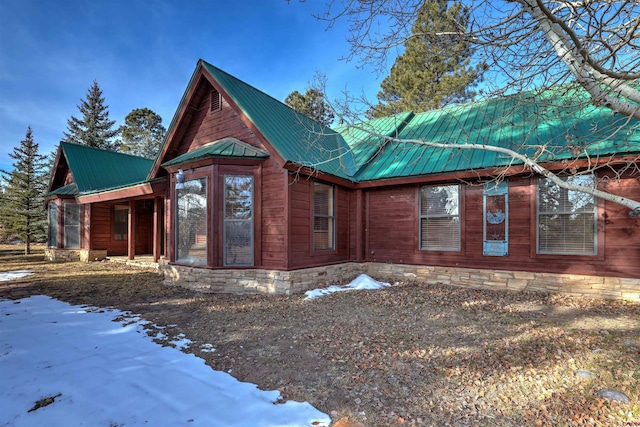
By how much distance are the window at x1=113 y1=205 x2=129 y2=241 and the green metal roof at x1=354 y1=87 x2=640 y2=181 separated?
12913 mm

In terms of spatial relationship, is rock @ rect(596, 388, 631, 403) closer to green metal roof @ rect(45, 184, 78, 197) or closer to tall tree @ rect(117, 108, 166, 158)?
green metal roof @ rect(45, 184, 78, 197)

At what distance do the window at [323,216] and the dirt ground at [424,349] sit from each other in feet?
5.80

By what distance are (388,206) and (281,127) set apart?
392 centimetres

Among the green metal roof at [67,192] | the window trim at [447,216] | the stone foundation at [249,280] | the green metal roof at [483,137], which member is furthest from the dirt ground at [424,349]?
the green metal roof at [67,192]

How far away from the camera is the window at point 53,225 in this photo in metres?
15.0

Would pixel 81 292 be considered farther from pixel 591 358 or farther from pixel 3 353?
pixel 591 358

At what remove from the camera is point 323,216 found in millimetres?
8500

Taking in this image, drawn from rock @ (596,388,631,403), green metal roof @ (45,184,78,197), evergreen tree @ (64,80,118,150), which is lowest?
rock @ (596,388,631,403)

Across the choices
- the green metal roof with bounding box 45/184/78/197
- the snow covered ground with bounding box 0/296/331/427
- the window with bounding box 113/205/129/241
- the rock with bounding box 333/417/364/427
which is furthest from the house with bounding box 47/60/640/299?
the green metal roof with bounding box 45/184/78/197

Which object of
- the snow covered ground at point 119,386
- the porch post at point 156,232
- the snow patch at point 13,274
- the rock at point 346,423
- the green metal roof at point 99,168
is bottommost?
the snow patch at point 13,274

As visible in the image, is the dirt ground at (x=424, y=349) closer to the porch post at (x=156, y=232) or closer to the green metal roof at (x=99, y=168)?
the porch post at (x=156, y=232)

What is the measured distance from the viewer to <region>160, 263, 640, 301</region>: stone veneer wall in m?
6.48

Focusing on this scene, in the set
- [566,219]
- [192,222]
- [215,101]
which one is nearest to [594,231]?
[566,219]

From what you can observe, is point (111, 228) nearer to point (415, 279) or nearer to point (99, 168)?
point (99, 168)
